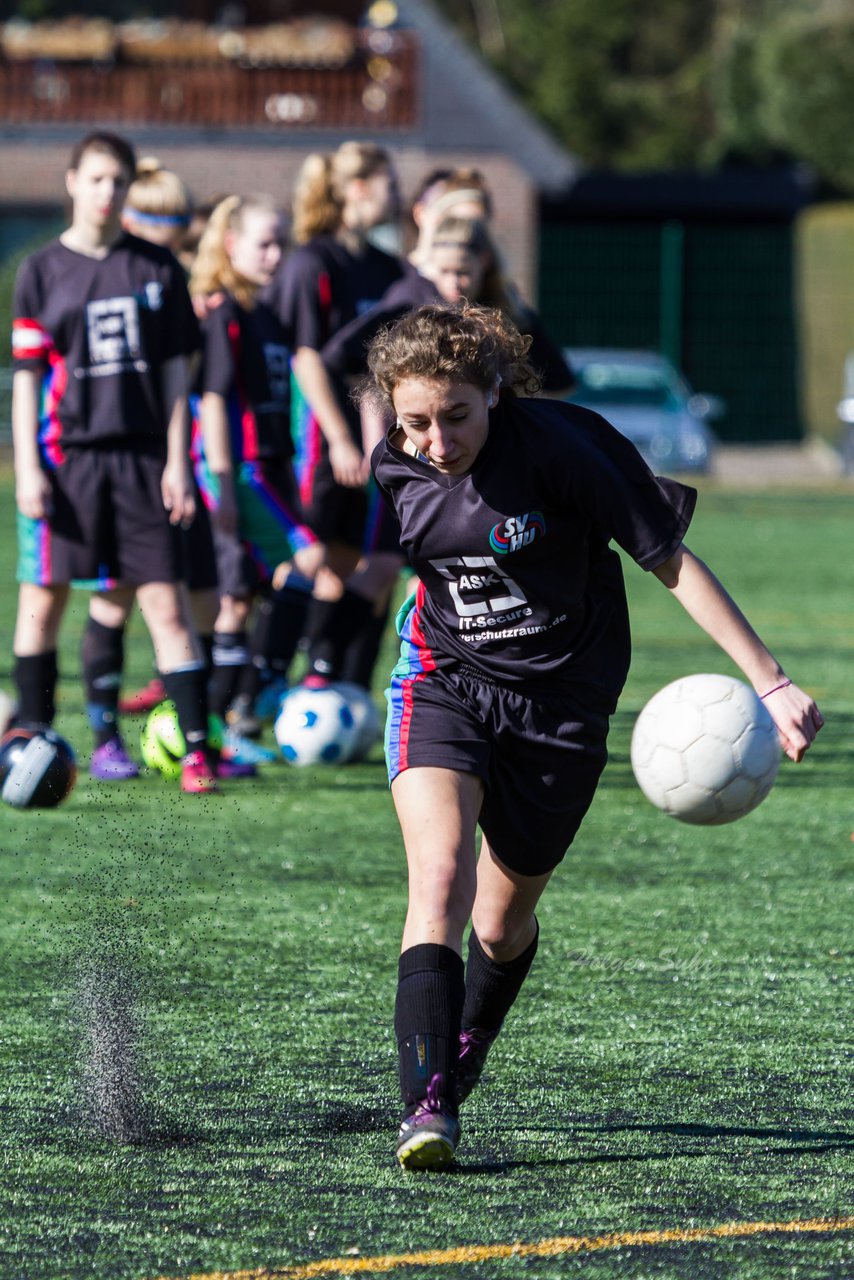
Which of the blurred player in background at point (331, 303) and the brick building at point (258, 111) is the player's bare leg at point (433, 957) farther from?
the brick building at point (258, 111)

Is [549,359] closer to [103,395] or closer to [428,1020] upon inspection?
[103,395]

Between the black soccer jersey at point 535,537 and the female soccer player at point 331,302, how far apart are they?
12.2ft

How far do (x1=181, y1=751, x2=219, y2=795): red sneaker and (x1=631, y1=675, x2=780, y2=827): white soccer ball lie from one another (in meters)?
2.44

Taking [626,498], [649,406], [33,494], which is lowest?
[649,406]

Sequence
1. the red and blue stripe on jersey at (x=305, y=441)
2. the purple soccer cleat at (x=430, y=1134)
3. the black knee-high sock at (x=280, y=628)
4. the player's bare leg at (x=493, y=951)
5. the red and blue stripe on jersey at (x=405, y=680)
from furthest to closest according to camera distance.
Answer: the black knee-high sock at (x=280, y=628), the red and blue stripe on jersey at (x=305, y=441), the player's bare leg at (x=493, y=951), the red and blue stripe on jersey at (x=405, y=680), the purple soccer cleat at (x=430, y=1134)

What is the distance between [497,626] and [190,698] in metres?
3.24

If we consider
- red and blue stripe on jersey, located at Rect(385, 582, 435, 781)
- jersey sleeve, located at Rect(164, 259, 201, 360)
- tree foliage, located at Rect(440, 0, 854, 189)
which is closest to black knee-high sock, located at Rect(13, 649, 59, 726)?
jersey sleeve, located at Rect(164, 259, 201, 360)

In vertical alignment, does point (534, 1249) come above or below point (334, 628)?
above

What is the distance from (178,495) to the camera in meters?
Result: 6.49

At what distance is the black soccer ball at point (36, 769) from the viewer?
6.45 metres

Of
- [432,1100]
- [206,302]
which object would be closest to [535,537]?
[432,1100]

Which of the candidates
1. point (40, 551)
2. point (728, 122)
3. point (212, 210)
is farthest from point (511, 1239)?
point (728, 122)

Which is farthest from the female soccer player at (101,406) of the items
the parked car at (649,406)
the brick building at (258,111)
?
the brick building at (258,111)

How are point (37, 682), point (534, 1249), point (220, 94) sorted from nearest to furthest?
point (534, 1249), point (37, 682), point (220, 94)
